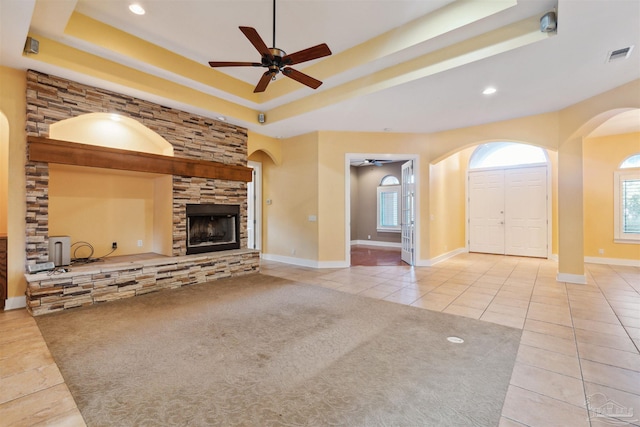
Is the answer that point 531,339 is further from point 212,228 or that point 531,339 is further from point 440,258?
point 212,228

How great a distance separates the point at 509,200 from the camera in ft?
24.9

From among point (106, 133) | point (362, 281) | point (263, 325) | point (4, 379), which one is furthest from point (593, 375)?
point (106, 133)

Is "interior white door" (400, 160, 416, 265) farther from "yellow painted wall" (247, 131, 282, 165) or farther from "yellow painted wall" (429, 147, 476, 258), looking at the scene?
"yellow painted wall" (247, 131, 282, 165)

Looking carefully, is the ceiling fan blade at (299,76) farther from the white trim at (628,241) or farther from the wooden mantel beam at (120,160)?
the white trim at (628,241)

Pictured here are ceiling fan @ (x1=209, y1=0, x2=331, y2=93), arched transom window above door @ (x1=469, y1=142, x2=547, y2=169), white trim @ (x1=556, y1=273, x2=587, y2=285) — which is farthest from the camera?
arched transom window above door @ (x1=469, y1=142, x2=547, y2=169)

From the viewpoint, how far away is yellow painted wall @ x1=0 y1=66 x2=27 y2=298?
341cm

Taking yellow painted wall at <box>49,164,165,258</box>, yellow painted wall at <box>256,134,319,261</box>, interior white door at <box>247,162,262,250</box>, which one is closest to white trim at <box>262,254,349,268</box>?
yellow painted wall at <box>256,134,319,261</box>

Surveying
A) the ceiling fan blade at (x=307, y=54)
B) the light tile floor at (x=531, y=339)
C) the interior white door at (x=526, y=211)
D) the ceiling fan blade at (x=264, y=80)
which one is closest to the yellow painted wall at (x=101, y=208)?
the light tile floor at (x=531, y=339)

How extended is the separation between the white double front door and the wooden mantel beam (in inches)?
268

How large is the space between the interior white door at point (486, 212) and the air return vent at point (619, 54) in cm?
494

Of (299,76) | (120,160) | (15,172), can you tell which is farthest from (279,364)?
(15,172)

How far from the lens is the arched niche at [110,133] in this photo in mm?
4070

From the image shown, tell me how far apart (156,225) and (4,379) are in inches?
130

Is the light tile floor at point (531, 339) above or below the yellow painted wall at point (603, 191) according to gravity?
below
